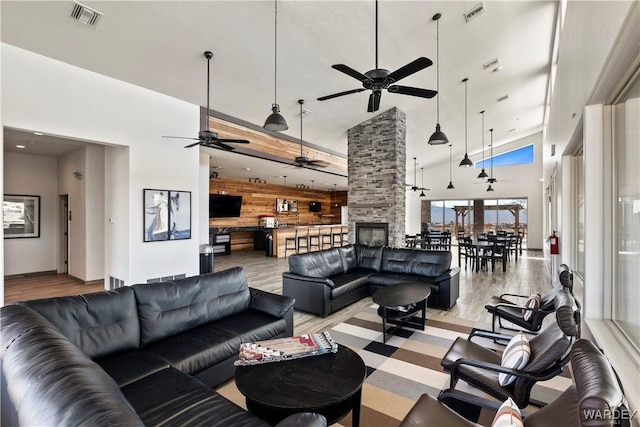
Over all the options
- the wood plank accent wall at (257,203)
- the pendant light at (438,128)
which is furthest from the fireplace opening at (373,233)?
the wood plank accent wall at (257,203)

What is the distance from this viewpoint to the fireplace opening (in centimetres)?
714

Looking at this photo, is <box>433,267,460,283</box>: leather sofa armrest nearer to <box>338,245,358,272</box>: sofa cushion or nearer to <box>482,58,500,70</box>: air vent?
<box>338,245,358,272</box>: sofa cushion

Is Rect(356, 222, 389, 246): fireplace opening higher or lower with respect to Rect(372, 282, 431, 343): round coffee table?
higher

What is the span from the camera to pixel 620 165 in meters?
2.28

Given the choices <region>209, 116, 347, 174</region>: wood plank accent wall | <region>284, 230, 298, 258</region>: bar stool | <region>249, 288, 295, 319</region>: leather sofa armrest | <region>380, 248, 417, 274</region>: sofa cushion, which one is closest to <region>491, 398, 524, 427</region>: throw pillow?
<region>249, 288, 295, 319</region>: leather sofa armrest

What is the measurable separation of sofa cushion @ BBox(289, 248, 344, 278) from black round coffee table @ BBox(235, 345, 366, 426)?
→ 98.7 inches

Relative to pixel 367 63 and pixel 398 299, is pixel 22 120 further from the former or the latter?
pixel 398 299

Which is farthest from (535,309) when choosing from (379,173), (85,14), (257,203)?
(257,203)

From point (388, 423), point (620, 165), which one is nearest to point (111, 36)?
point (388, 423)

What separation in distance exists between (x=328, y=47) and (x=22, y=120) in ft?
14.0

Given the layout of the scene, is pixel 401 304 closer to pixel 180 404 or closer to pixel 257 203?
pixel 180 404

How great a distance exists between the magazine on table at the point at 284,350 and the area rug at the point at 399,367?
0.52m

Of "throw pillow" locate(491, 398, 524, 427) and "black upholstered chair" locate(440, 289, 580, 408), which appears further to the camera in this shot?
"black upholstered chair" locate(440, 289, 580, 408)

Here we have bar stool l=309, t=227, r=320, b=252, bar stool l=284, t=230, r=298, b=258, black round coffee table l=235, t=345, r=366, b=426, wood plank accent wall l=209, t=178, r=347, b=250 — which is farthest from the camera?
wood plank accent wall l=209, t=178, r=347, b=250
